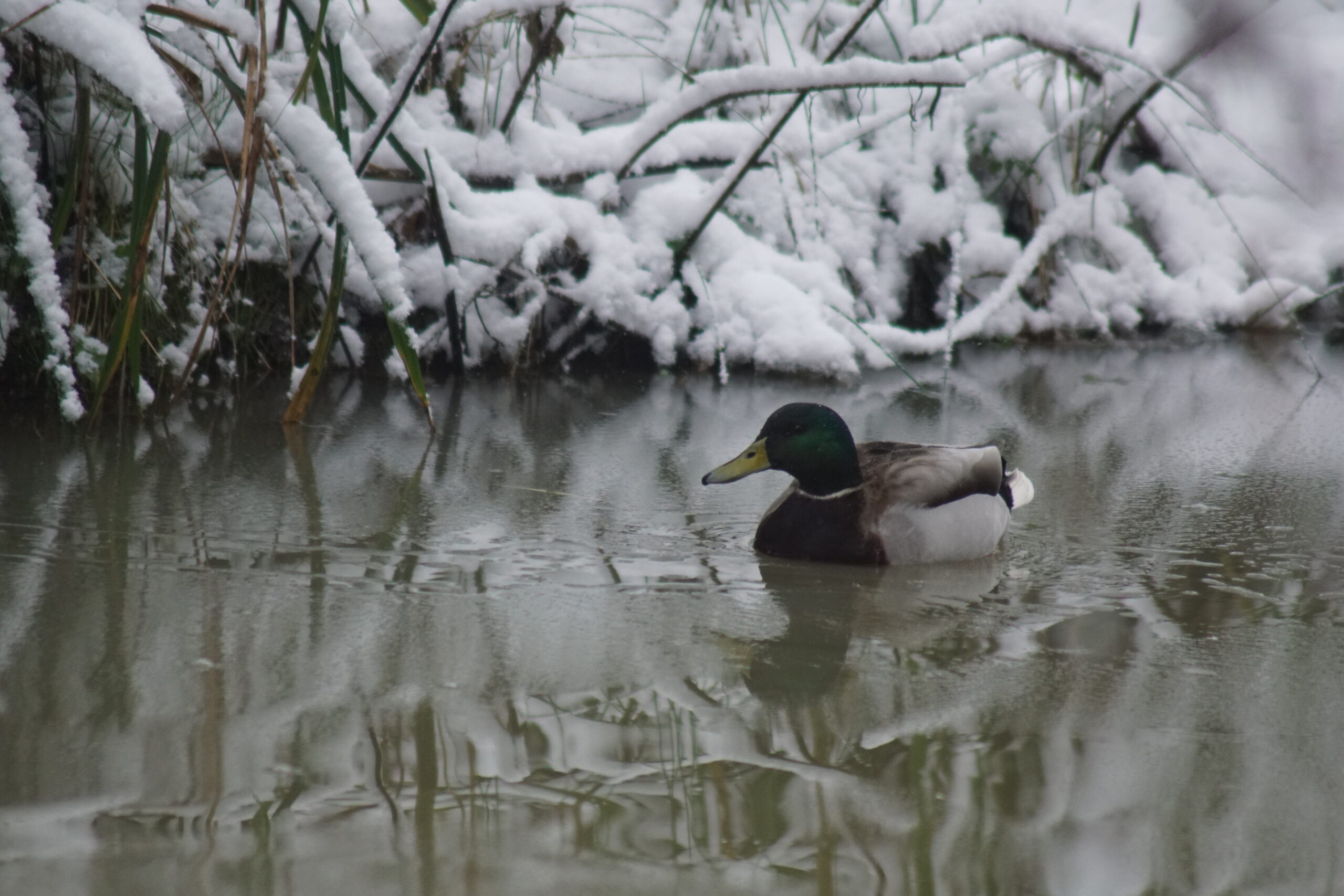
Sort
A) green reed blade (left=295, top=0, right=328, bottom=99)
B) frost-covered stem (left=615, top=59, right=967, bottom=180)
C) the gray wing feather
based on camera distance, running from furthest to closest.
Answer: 1. frost-covered stem (left=615, top=59, right=967, bottom=180)
2. the gray wing feather
3. green reed blade (left=295, top=0, right=328, bottom=99)

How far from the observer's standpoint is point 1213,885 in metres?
1.57

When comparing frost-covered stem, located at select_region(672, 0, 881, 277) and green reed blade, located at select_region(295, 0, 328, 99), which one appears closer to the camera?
green reed blade, located at select_region(295, 0, 328, 99)

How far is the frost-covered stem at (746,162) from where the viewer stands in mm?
4348

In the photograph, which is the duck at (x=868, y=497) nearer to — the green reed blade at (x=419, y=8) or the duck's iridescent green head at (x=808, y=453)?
the duck's iridescent green head at (x=808, y=453)

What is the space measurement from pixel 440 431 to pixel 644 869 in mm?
2792

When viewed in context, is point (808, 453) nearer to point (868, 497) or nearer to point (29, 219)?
point (868, 497)

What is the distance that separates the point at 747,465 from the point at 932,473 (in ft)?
1.42

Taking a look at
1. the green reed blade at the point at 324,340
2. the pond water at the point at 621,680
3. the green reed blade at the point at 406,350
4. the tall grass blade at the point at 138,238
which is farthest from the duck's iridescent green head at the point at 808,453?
the tall grass blade at the point at 138,238

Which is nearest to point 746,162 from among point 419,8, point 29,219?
point 419,8

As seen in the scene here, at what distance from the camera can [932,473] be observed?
3.25m

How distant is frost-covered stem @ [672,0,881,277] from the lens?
435 centimetres

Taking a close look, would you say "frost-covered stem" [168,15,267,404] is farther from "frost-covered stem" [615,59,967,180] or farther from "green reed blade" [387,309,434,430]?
"frost-covered stem" [615,59,967,180]

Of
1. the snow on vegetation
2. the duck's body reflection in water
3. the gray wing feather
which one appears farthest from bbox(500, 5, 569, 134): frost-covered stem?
the duck's body reflection in water

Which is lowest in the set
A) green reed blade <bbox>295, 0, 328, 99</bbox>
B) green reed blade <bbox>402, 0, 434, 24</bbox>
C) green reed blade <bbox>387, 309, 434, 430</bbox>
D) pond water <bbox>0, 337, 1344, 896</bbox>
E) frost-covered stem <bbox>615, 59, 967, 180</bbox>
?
pond water <bbox>0, 337, 1344, 896</bbox>
